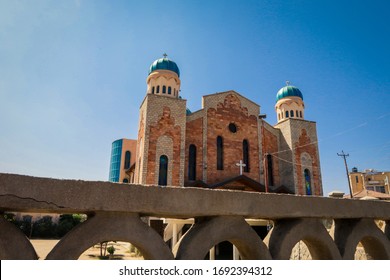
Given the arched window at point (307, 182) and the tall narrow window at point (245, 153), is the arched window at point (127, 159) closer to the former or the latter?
the tall narrow window at point (245, 153)

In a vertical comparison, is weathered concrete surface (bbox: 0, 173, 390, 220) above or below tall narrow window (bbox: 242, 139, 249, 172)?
below

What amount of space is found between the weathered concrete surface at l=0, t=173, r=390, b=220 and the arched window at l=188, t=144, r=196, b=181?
48.9 feet

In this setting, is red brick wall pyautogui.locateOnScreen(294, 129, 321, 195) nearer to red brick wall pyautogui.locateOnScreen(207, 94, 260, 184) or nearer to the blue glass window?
red brick wall pyautogui.locateOnScreen(207, 94, 260, 184)

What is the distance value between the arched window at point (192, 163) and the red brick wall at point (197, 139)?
22 cm

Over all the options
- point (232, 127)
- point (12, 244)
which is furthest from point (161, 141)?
point (12, 244)

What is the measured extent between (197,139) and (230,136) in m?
2.61

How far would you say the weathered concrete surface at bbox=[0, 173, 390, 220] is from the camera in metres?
2.01

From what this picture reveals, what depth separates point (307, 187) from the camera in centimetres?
2072

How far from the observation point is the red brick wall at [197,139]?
1816cm

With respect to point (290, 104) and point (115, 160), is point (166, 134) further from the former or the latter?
point (115, 160)

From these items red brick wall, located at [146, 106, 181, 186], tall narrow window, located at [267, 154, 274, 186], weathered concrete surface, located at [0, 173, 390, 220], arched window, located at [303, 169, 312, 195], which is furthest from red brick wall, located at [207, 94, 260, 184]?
weathered concrete surface, located at [0, 173, 390, 220]

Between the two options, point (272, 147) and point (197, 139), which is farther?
point (272, 147)

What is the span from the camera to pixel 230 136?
1967cm

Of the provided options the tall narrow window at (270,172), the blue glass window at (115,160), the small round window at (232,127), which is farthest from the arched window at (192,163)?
the blue glass window at (115,160)
